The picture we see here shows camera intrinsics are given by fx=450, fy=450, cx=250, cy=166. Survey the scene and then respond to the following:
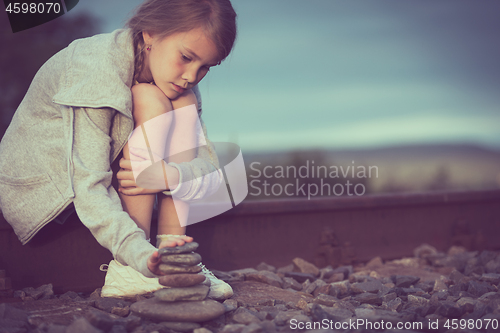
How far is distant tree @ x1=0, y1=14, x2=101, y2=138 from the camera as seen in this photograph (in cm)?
791

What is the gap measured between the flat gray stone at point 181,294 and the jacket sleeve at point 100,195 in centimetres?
10

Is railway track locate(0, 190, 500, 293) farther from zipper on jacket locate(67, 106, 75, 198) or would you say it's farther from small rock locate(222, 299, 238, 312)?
small rock locate(222, 299, 238, 312)

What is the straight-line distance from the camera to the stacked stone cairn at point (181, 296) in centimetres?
176

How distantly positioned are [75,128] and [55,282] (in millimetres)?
1108

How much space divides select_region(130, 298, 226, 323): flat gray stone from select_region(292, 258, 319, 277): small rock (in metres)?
1.52

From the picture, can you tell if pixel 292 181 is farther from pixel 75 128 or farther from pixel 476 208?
pixel 75 128

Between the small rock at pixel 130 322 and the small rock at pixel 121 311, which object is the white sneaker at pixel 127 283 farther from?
the small rock at pixel 130 322


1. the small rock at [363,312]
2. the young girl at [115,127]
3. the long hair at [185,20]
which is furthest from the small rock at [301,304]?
the long hair at [185,20]

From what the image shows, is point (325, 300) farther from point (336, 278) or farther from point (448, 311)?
point (336, 278)

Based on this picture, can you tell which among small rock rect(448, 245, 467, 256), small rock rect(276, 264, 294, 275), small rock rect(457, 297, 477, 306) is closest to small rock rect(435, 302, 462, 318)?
small rock rect(457, 297, 477, 306)

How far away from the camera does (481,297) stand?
2371 mm

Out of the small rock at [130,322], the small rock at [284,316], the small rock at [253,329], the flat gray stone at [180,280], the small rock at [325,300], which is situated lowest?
the small rock at [325,300]

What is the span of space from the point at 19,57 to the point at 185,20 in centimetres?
734

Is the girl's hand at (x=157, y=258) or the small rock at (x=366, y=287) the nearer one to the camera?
the girl's hand at (x=157, y=258)
